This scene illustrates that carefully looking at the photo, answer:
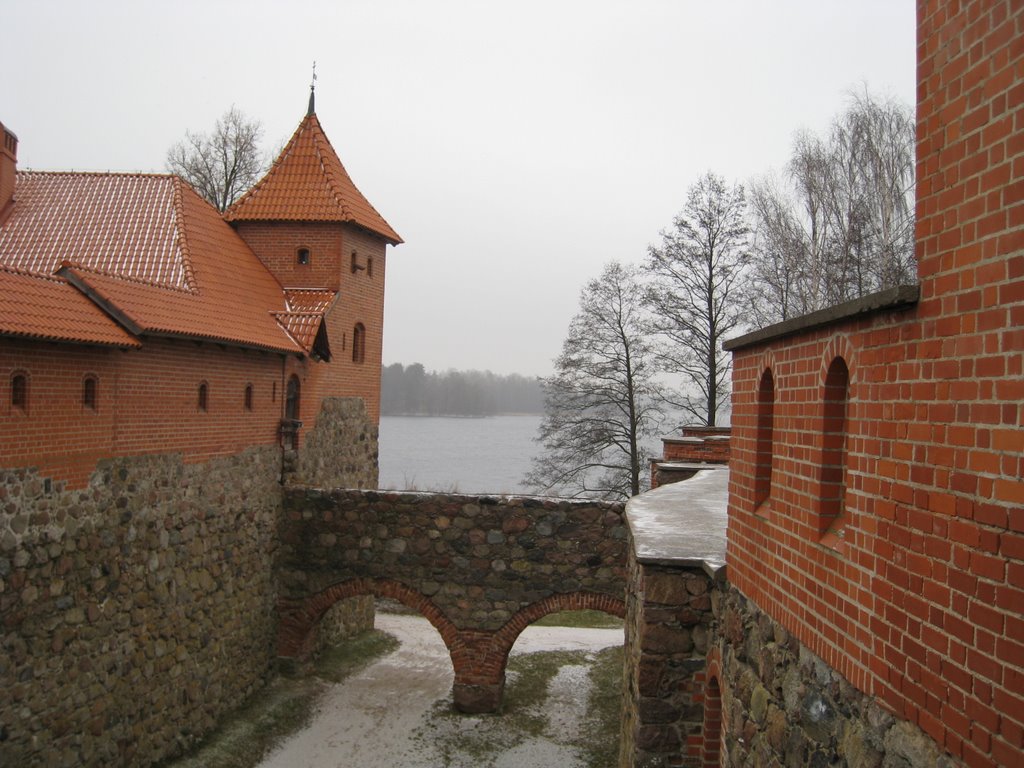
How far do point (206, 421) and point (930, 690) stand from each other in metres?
9.79

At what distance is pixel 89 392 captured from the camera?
8523mm

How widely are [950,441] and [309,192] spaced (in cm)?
1422

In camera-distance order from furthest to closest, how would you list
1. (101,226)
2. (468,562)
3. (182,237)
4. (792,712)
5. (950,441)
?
(182,237), (101,226), (468,562), (792,712), (950,441)

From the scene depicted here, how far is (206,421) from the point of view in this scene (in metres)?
10.8

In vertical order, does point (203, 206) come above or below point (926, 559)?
above

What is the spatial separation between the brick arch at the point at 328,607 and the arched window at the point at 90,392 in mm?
4994

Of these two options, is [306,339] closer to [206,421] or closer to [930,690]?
[206,421]

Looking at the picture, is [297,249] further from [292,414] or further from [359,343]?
[292,414]

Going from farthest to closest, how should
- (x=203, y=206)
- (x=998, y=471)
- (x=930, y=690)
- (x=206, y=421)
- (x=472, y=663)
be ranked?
1. (x=203, y=206)
2. (x=472, y=663)
3. (x=206, y=421)
4. (x=930, y=690)
5. (x=998, y=471)

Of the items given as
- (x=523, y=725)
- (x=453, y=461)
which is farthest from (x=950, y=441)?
(x=453, y=461)

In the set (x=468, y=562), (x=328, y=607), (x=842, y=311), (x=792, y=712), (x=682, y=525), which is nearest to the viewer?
(x=842, y=311)

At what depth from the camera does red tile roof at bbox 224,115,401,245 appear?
583 inches

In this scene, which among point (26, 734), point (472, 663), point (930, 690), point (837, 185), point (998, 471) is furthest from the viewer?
point (837, 185)

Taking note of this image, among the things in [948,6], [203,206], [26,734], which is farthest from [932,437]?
[203,206]
